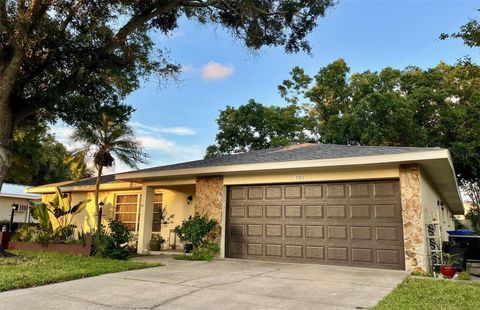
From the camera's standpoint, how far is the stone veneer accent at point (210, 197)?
1184 cm

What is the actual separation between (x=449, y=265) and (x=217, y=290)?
5584 millimetres

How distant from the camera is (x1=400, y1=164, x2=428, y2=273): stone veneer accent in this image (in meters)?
8.72

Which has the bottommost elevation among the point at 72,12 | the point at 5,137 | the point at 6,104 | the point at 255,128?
the point at 5,137

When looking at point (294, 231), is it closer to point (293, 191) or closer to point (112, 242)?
point (293, 191)

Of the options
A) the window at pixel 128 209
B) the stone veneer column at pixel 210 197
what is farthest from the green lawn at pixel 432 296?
the window at pixel 128 209

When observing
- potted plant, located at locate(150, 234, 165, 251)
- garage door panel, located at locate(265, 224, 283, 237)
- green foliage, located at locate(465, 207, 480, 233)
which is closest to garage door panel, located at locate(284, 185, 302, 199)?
garage door panel, located at locate(265, 224, 283, 237)

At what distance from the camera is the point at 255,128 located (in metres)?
28.9

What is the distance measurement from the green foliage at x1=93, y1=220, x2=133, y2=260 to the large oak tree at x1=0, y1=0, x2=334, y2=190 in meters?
3.21

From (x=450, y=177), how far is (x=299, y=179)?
15.9 feet

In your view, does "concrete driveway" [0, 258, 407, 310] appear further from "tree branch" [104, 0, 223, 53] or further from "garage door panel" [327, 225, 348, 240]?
"tree branch" [104, 0, 223, 53]

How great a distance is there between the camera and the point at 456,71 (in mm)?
23688

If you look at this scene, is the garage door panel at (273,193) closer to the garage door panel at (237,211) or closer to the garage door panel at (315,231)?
the garage door panel at (237,211)

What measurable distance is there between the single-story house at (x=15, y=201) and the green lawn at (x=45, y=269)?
54.8ft

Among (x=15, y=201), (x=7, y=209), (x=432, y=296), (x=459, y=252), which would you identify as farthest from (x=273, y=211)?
(x=15, y=201)
